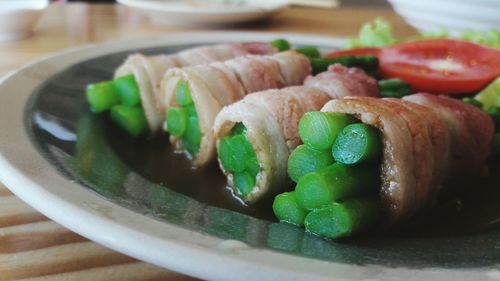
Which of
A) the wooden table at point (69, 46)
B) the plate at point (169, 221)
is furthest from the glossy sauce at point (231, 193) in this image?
the wooden table at point (69, 46)

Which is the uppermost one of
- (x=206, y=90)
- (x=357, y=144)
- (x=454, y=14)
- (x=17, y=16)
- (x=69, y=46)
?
(x=357, y=144)

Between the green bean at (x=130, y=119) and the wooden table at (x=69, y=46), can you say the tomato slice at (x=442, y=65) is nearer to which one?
the green bean at (x=130, y=119)

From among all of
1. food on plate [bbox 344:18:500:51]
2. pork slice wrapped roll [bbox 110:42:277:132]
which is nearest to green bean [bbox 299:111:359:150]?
pork slice wrapped roll [bbox 110:42:277:132]

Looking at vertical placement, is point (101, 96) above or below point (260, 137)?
below

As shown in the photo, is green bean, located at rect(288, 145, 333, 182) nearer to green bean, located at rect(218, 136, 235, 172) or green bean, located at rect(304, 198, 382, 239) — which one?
green bean, located at rect(304, 198, 382, 239)

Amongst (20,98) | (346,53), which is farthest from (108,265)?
(346,53)

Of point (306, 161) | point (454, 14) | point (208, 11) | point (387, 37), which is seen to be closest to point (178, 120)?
point (306, 161)

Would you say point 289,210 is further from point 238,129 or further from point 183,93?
point 183,93
